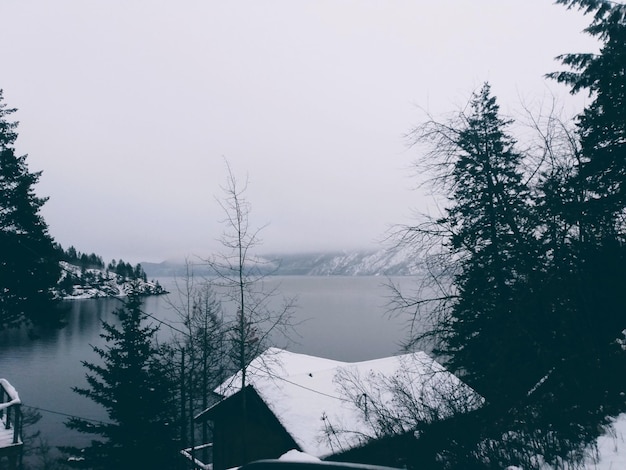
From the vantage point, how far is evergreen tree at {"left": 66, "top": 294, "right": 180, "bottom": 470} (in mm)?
14695

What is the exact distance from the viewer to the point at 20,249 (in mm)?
14289

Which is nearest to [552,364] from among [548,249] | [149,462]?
[548,249]

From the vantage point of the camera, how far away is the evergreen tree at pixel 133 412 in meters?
14.7

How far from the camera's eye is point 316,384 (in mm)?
17047

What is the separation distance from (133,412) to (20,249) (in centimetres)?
771

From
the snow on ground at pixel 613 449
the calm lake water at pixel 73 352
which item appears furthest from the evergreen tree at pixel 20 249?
the snow on ground at pixel 613 449

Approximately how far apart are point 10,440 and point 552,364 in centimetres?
1323

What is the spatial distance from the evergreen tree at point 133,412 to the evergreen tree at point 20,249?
293cm

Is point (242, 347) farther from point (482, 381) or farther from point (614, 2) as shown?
point (614, 2)

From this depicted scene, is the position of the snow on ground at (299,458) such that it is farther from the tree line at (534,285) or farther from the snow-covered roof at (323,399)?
the snow-covered roof at (323,399)

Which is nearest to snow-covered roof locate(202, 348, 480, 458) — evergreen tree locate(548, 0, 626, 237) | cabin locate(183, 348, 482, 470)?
cabin locate(183, 348, 482, 470)

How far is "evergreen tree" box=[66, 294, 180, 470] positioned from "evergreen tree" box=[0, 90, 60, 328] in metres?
2.93

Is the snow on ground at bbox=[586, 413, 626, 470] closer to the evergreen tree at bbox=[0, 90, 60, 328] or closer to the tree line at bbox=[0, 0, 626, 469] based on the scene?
the tree line at bbox=[0, 0, 626, 469]

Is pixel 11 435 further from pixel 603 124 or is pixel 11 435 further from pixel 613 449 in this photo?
pixel 603 124
